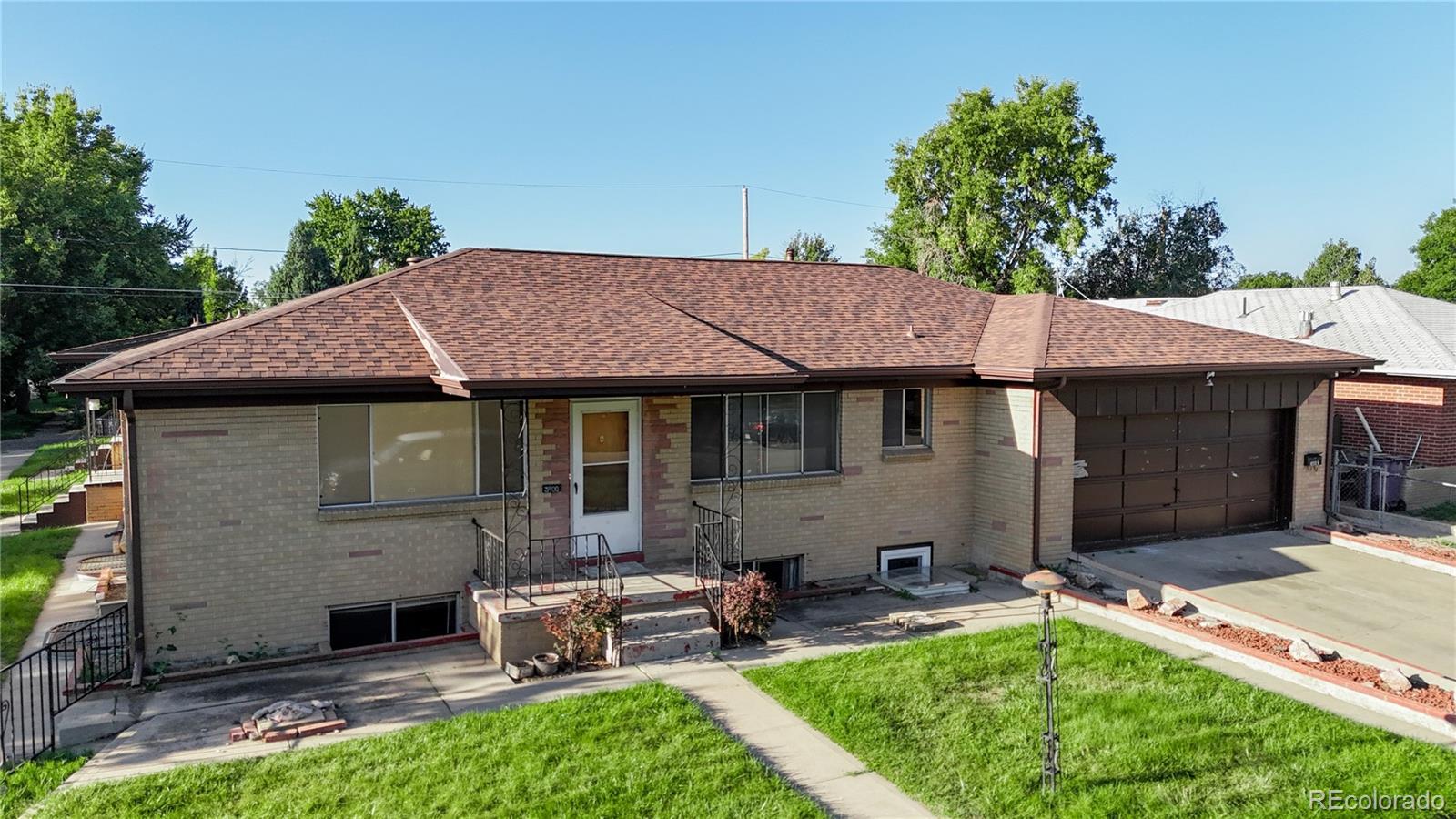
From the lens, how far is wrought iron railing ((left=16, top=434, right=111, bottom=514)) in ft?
63.2

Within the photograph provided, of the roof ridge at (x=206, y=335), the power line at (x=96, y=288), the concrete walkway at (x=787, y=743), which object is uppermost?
the power line at (x=96, y=288)

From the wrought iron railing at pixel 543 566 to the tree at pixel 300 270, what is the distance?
39160mm

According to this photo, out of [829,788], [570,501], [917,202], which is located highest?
[917,202]

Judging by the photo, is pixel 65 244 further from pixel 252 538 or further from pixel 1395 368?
pixel 1395 368

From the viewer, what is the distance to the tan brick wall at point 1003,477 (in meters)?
13.1

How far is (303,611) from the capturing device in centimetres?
1015

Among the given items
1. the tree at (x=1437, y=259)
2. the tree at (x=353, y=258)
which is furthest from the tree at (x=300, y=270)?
the tree at (x=1437, y=259)

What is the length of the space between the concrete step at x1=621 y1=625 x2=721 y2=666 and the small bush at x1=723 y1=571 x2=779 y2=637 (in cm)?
28

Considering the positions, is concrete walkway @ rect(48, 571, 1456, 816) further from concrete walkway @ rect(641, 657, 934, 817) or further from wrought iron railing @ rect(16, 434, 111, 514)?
wrought iron railing @ rect(16, 434, 111, 514)

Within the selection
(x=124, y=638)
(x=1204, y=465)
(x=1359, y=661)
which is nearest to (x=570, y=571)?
(x=124, y=638)

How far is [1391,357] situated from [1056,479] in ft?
35.2

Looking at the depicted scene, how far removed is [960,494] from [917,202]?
34626mm

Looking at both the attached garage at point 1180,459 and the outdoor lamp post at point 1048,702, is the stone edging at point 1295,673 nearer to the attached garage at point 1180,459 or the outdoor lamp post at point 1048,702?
the attached garage at point 1180,459

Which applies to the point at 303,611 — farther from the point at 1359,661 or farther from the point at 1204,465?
the point at 1204,465
